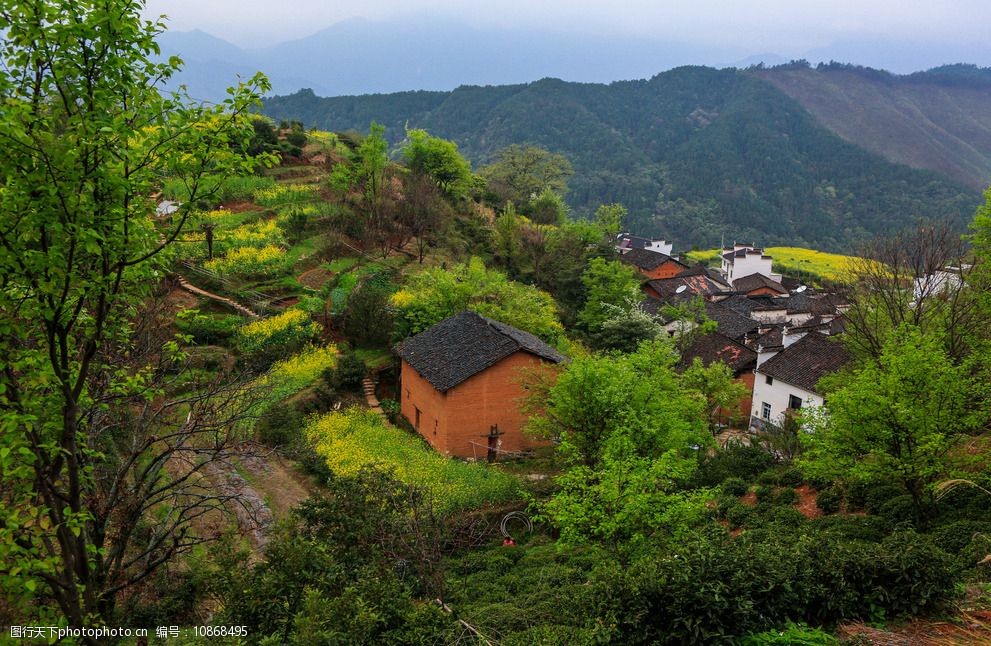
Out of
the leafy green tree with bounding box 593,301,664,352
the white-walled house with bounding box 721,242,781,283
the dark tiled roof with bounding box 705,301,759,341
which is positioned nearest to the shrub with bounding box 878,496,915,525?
the leafy green tree with bounding box 593,301,664,352

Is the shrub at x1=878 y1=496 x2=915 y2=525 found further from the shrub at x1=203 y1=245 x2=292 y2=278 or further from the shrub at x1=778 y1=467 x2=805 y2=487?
the shrub at x1=203 y1=245 x2=292 y2=278

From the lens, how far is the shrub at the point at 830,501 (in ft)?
56.5

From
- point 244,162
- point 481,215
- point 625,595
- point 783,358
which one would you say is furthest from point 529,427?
point 481,215

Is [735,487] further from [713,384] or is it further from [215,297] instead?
[215,297]

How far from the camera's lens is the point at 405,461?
20.2 metres

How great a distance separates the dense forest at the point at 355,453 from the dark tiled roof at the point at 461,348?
108cm

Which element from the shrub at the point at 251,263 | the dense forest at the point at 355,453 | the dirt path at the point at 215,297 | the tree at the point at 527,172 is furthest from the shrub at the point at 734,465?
the tree at the point at 527,172

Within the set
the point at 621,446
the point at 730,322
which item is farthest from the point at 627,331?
the point at 621,446

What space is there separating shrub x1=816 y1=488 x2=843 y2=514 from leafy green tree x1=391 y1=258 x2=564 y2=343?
44.9 feet

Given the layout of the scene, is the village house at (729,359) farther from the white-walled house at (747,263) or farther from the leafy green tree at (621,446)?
the white-walled house at (747,263)

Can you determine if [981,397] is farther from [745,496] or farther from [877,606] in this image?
[877,606]

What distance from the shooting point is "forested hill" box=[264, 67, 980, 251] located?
5212 inches

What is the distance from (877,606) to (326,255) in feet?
101

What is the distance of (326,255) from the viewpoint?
34406 mm
